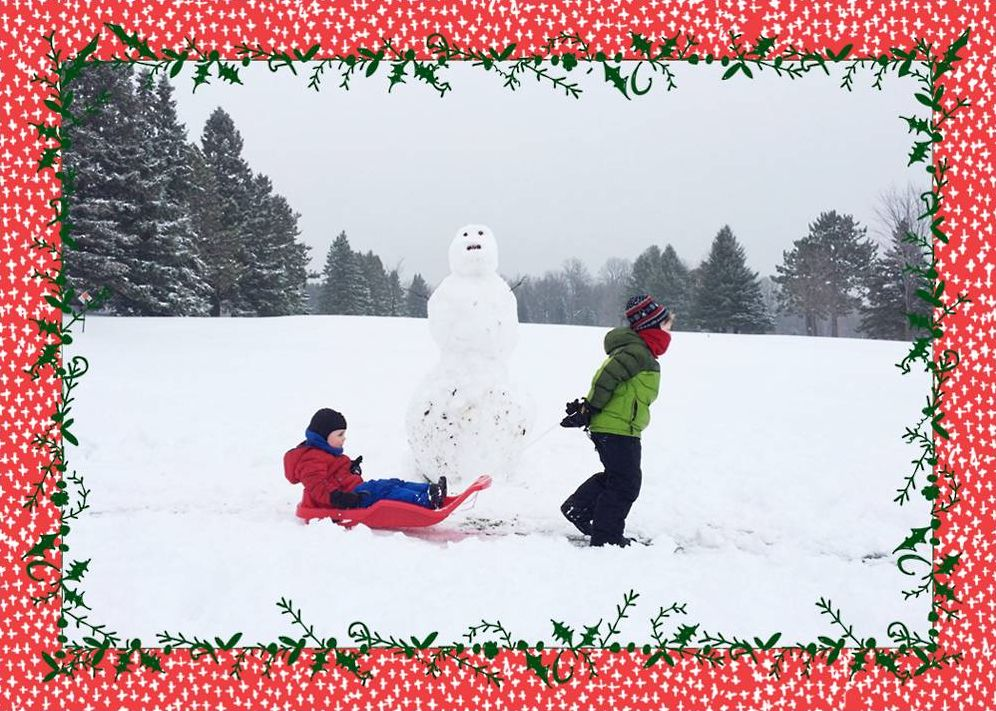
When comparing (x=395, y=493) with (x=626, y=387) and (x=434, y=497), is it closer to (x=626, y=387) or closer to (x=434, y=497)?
(x=434, y=497)

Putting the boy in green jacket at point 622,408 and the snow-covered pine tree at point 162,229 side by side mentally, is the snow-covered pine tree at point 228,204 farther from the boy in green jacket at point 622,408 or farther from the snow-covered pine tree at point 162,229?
the boy in green jacket at point 622,408

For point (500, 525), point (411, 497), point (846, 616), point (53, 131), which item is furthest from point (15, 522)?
point (846, 616)

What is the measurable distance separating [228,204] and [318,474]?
64.0 feet

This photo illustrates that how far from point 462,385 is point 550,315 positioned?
250 inches

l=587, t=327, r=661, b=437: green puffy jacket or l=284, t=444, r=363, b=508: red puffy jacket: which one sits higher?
l=587, t=327, r=661, b=437: green puffy jacket

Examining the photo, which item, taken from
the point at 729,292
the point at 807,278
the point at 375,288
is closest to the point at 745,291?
the point at 729,292

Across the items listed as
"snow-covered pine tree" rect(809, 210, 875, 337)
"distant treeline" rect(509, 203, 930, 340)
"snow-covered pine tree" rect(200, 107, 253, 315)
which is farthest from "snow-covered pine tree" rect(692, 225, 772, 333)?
"snow-covered pine tree" rect(200, 107, 253, 315)

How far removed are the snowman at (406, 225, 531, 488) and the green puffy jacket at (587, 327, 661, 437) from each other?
121 cm

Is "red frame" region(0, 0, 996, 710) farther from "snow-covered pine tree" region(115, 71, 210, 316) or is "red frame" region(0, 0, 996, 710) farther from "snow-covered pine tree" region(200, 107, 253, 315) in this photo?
"snow-covered pine tree" region(200, 107, 253, 315)

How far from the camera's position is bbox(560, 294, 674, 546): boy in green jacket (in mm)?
4145

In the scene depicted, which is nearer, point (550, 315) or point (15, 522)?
point (15, 522)

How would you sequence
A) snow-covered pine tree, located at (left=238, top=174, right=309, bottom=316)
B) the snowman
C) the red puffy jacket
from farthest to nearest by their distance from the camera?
snow-covered pine tree, located at (left=238, top=174, right=309, bottom=316) < the snowman < the red puffy jacket

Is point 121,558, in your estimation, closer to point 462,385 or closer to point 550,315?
point 462,385

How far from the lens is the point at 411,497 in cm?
443
